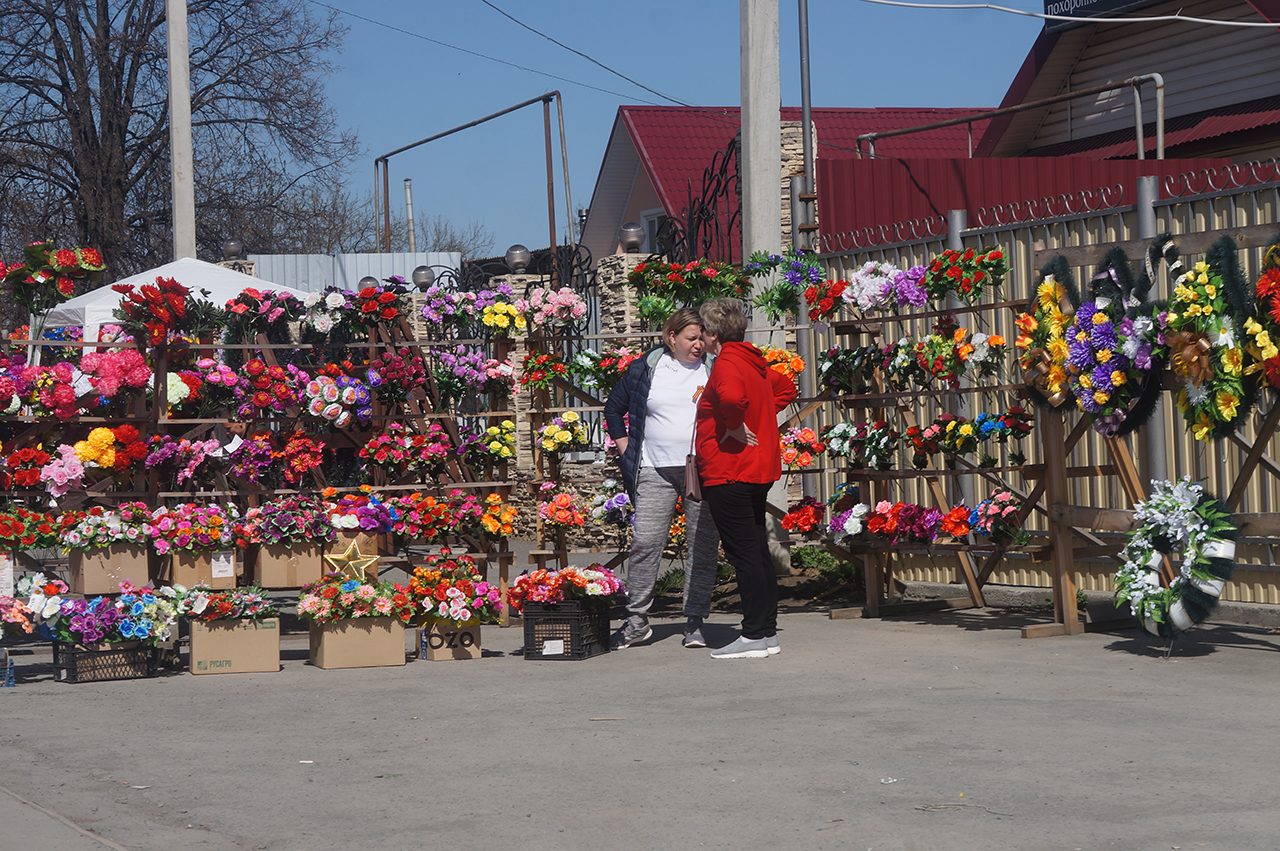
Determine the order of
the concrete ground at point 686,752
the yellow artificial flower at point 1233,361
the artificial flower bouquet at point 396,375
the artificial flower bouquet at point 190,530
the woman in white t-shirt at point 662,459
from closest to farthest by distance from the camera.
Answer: the concrete ground at point 686,752 < the yellow artificial flower at point 1233,361 < the woman in white t-shirt at point 662,459 < the artificial flower bouquet at point 190,530 < the artificial flower bouquet at point 396,375

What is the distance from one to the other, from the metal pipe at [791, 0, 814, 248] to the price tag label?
17.2 feet

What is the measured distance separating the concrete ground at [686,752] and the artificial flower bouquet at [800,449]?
196cm

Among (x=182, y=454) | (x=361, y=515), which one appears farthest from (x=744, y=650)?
(x=182, y=454)

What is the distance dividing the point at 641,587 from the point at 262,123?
21.6 meters

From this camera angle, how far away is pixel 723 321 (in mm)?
9469

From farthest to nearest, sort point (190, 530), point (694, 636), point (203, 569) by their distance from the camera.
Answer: point (203, 569) < point (190, 530) < point (694, 636)

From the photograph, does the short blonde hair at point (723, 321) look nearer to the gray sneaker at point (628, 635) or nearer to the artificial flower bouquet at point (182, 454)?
the gray sneaker at point (628, 635)

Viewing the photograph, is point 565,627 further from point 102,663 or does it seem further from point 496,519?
point 102,663

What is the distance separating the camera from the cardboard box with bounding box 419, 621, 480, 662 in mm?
9781

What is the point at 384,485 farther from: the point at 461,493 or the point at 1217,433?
the point at 1217,433

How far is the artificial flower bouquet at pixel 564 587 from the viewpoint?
31.6 ft

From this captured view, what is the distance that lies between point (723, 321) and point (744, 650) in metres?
A: 1.84

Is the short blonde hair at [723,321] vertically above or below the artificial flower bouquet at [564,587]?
above

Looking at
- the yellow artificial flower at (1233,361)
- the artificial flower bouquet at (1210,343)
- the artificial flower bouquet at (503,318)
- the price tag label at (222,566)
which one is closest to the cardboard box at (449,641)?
the price tag label at (222,566)
